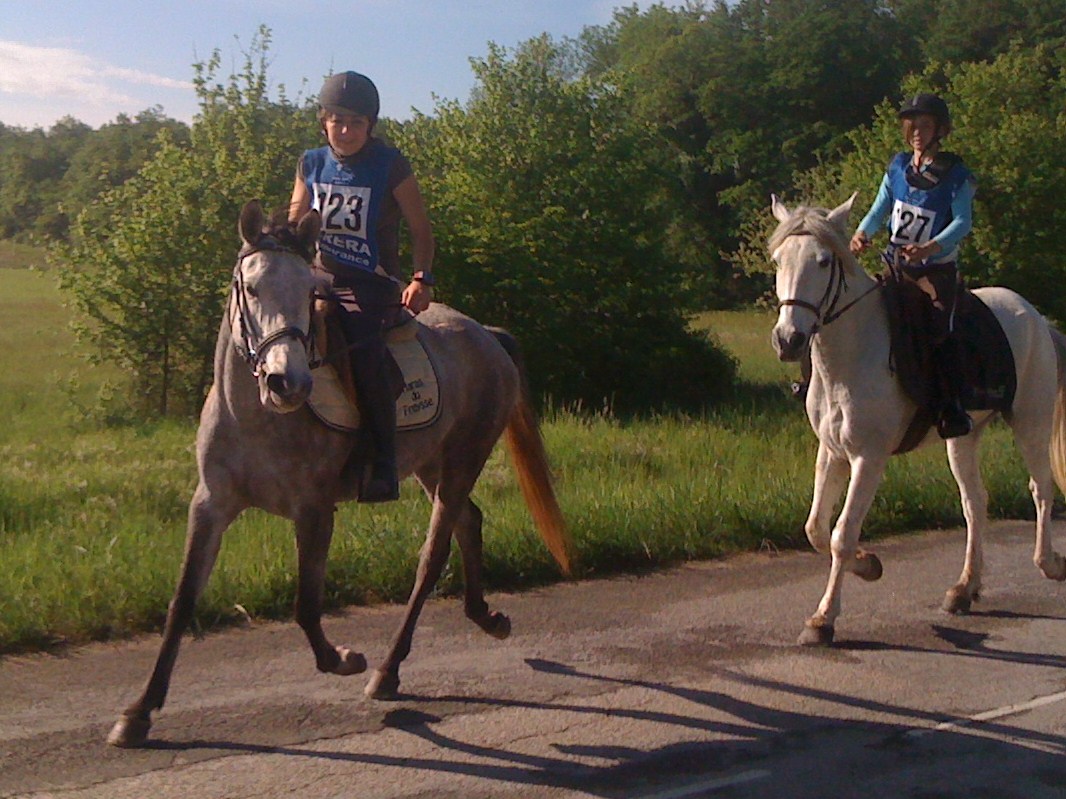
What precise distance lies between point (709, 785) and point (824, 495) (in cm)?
314

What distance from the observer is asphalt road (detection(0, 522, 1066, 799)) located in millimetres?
4594

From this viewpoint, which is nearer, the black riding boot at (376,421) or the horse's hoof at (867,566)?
the black riding boot at (376,421)

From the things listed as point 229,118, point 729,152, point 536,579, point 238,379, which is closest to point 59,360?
point 229,118

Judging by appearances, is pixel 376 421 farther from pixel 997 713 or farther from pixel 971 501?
pixel 971 501

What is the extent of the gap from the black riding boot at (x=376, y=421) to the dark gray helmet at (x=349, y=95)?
1140 mm

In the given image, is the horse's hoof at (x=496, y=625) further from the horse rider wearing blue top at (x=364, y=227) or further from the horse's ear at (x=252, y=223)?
the horse's ear at (x=252, y=223)

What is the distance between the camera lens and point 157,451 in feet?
41.9

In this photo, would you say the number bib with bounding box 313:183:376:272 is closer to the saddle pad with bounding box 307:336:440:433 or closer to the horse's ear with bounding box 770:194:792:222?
the saddle pad with bounding box 307:336:440:433

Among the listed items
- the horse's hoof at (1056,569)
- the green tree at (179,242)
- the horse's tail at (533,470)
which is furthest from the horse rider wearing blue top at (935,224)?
the green tree at (179,242)

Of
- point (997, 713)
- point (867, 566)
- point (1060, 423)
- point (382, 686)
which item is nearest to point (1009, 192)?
point (1060, 423)

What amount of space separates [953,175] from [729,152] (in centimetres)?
4564

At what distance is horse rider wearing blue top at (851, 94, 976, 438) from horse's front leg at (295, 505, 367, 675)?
3.81 meters

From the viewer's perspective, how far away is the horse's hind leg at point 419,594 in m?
5.56

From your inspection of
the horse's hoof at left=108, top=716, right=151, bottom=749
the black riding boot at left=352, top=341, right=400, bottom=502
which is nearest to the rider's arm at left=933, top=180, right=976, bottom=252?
the black riding boot at left=352, top=341, right=400, bottom=502
